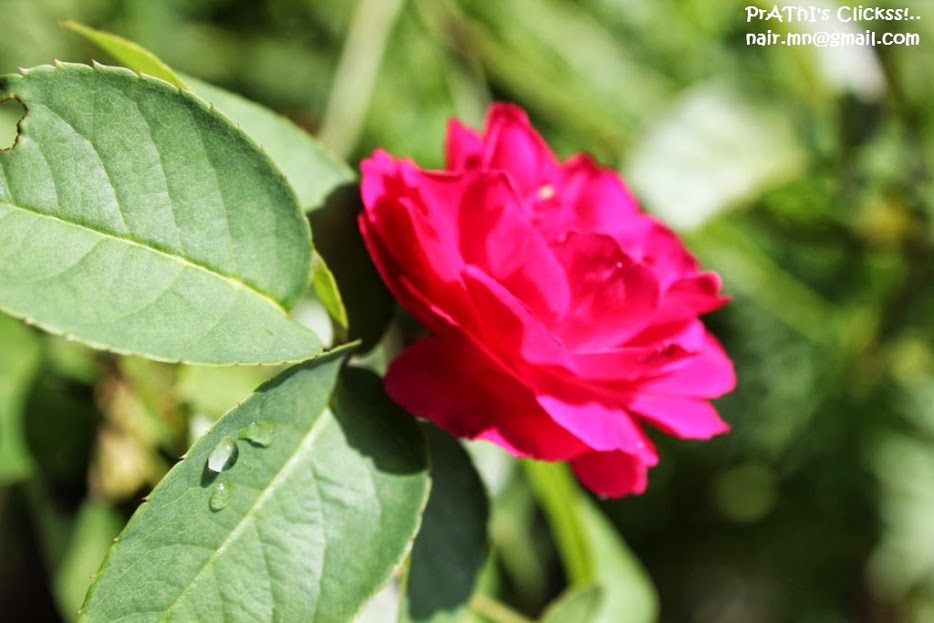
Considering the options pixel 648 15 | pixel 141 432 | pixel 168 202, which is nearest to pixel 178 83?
pixel 168 202

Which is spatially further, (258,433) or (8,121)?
(8,121)

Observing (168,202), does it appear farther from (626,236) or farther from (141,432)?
(141,432)

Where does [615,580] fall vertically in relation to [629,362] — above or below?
below

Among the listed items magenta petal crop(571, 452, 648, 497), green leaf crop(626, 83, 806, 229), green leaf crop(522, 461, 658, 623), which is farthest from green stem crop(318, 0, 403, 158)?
magenta petal crop(571, 452, 648, 497)

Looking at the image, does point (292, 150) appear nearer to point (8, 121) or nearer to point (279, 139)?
point (279, 139)

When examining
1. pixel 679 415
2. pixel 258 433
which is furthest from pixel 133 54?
pixel 679 415

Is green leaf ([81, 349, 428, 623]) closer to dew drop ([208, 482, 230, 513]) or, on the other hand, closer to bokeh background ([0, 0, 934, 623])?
dew drop ([208, 482, 230, 513])

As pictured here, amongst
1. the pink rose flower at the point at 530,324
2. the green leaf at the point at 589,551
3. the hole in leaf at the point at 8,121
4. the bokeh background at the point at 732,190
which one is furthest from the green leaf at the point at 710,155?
the hole in leaf at the point at 8,121
